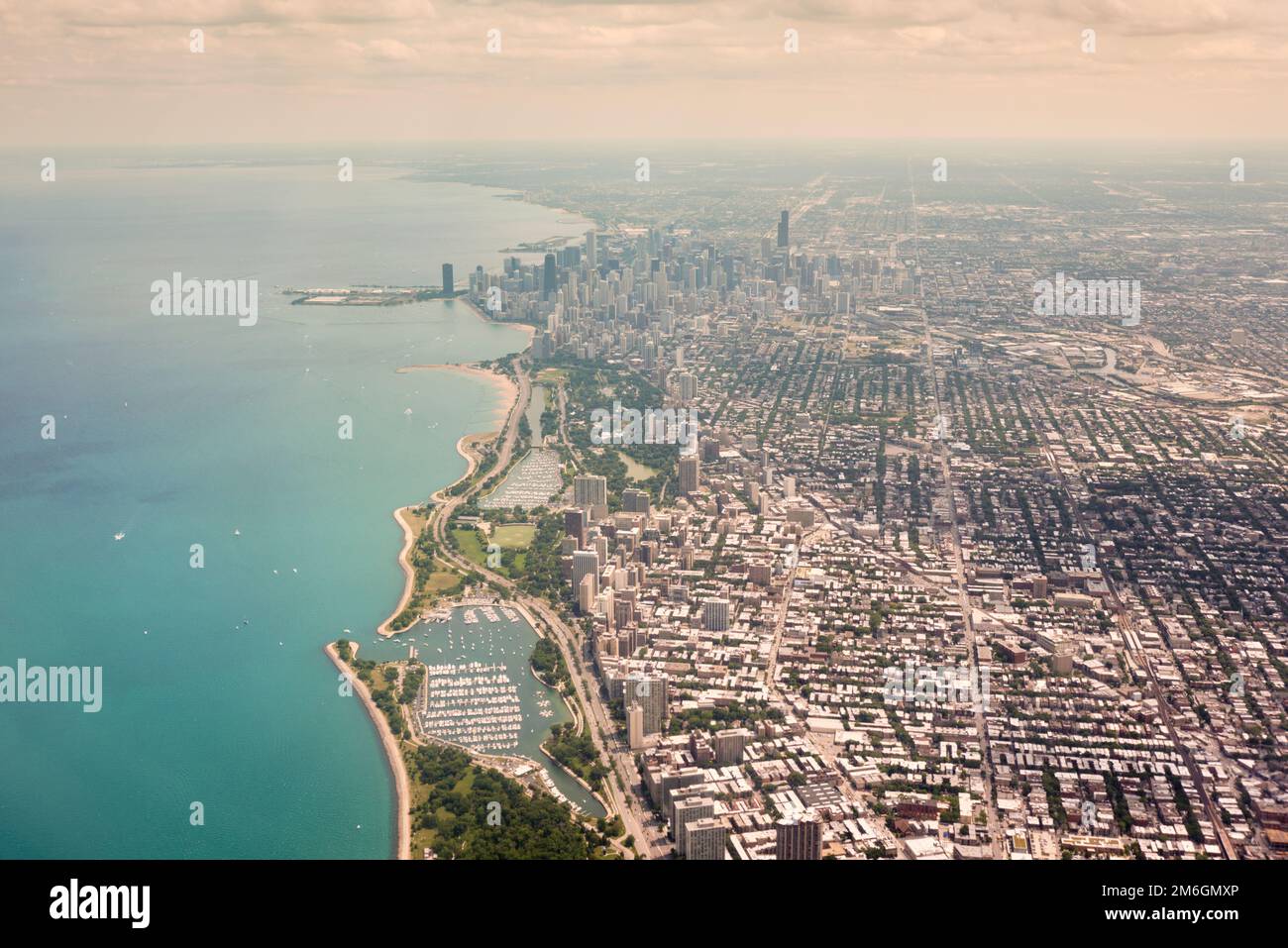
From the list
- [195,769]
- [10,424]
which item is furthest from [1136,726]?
[10,424]

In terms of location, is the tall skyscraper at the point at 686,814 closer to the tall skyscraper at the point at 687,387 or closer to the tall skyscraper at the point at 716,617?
the tall skyscraper at the point at 716,617

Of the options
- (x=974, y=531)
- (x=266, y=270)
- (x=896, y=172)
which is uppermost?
(x=896, y=172)

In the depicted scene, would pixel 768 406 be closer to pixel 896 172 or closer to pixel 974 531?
pixel 974 531

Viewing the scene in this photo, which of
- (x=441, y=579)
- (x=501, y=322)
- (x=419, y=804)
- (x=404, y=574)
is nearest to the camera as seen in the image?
(x=419, y=804)

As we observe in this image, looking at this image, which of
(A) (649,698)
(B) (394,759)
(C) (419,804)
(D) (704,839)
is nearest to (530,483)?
(A) (649,698)

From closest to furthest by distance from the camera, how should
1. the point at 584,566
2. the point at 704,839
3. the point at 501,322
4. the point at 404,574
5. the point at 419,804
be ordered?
the point at 704,839 → the point at 419,804 → the point at 584,566 → the point at 404,574 → the point at 501,322

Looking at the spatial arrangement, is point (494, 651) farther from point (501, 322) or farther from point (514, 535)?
point (501, 322)

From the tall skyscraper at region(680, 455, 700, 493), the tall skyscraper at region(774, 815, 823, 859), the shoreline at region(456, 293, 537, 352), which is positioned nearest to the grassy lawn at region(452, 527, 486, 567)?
the tall skyscraper at region(680, 455, 700, 493)
